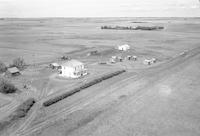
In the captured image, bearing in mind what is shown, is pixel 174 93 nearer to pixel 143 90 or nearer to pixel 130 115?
pixel 143 90

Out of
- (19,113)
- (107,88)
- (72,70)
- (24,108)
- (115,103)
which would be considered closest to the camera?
(19,113)

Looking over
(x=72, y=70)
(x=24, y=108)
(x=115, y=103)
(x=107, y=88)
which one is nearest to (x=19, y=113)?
(x=24, y=108)

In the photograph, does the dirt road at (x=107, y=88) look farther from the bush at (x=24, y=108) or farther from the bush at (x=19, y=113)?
the bush at (x=24, y=108)

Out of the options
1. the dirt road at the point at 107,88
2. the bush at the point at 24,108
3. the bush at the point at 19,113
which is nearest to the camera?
the bush at the point at 19,113

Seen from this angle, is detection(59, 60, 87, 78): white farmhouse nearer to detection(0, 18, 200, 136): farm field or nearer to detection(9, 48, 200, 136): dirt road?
detection(0, 18, 200, 136): farm field

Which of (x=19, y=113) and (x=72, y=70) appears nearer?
(x=19, y=113)

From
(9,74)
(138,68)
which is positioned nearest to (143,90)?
(138,68)

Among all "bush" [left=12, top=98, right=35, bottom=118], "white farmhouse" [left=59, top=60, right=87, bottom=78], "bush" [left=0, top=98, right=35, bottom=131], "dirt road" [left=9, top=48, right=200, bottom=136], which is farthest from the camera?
"white farmhouse" [left=59, top=60, right=87, bottom=78]

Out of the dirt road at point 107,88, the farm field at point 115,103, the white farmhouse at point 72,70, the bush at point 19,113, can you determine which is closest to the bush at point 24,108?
the bush at point 19,113

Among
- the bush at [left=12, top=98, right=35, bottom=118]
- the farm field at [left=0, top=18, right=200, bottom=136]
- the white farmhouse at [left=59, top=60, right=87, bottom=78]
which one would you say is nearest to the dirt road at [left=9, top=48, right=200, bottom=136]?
the farm field at [left=0, top=18, right=200, bottom=136]

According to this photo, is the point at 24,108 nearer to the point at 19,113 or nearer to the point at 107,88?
the point at 19,113

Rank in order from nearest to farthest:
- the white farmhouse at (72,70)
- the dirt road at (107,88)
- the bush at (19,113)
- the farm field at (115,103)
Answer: the farm field at (115,103)
the bush at (19,113)
the dirt road at (107,88)
the white farmhouse at (72,70)
